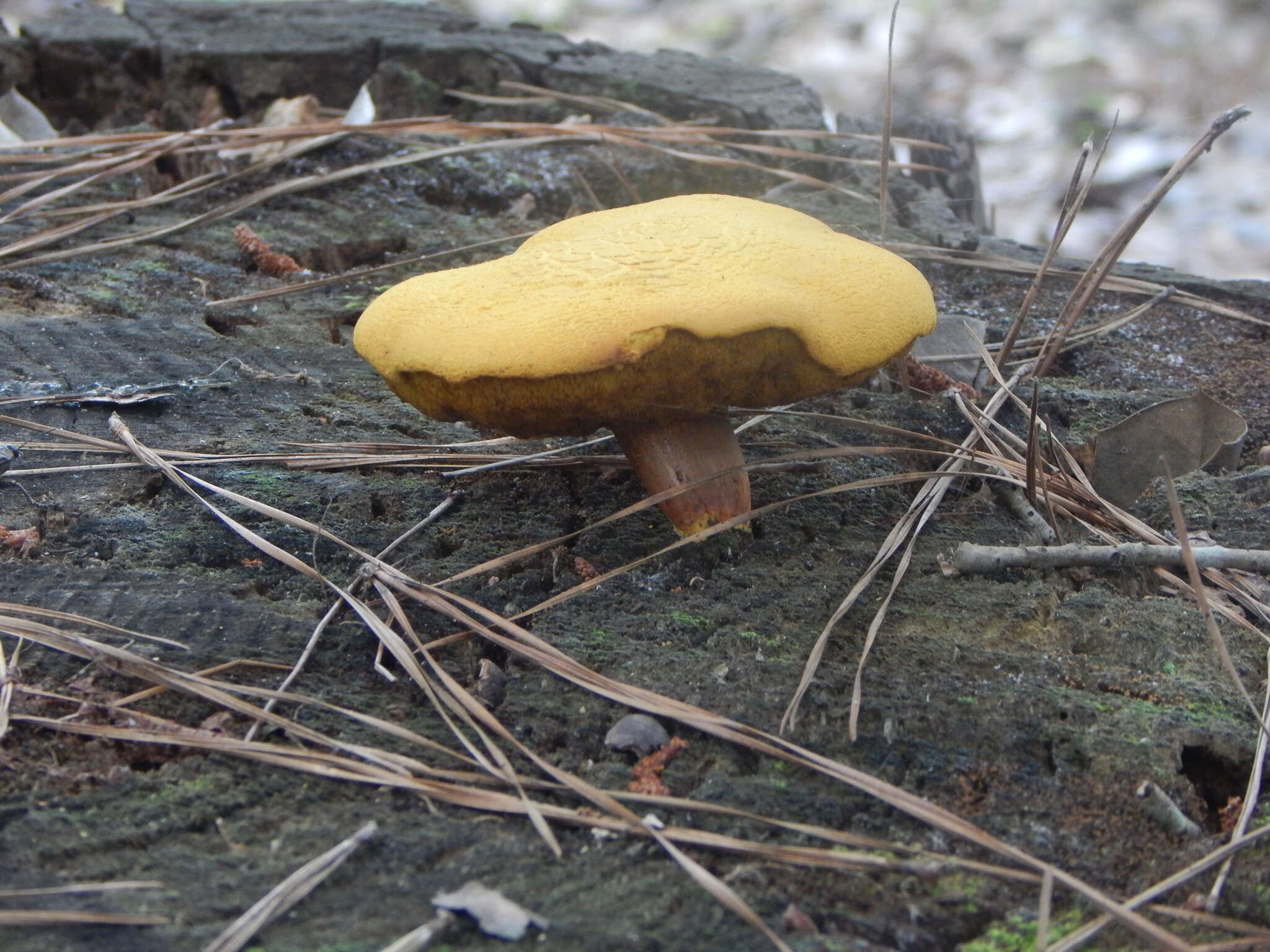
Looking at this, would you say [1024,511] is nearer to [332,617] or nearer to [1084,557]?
[1084,557]

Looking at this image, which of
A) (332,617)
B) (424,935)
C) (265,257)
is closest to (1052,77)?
(265,257)

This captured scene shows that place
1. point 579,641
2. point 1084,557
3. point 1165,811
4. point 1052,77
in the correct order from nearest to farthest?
point 1165,811 < point 579,641 < point 1084,557 < point 1052,77

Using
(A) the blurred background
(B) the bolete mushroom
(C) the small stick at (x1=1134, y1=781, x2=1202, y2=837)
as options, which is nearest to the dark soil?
(C) the small stick at (x1=1134, y1=781, x2=1202, y2=837)

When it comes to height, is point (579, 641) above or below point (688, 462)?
below

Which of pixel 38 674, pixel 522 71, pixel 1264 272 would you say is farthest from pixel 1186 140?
pixel 38 674

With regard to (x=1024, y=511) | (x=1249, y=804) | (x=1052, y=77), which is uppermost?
(x=1052, y=77)

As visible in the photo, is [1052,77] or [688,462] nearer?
[688,462]
